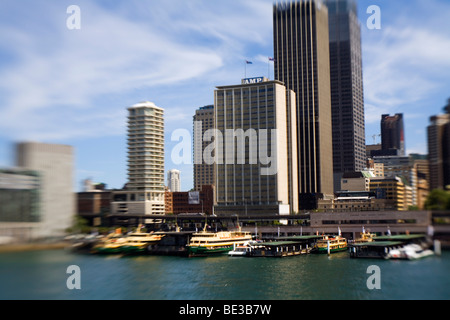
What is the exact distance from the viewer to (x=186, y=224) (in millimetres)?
127375

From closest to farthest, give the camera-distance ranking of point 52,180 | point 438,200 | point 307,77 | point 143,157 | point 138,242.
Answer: point 438,200 < point 52,180 < point 138,242 < point 143,157 < point 307,77

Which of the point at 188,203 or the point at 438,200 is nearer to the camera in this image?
the point at 438,200

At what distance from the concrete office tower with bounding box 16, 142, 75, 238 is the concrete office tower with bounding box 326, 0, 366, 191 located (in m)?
145

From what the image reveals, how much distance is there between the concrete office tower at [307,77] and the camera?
535ft

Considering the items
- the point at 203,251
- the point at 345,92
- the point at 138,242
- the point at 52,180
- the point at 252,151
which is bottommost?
the point at 203,251

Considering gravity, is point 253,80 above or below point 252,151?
above

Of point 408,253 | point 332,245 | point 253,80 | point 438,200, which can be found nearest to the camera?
point 438,200

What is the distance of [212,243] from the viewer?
80688 mm

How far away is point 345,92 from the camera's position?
192 metres

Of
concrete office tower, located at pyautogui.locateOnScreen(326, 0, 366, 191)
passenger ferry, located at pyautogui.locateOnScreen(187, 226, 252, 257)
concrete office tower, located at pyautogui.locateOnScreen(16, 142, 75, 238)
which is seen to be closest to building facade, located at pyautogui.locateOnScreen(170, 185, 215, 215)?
concrete office tower, located at pyautogui.locateOnScreen(326, 0, 366, 191)

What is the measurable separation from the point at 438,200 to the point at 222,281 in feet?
78.1

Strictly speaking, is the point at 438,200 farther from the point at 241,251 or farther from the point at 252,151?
the point at 252,151

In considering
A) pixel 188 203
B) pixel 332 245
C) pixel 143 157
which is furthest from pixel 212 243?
pixel 188 203
